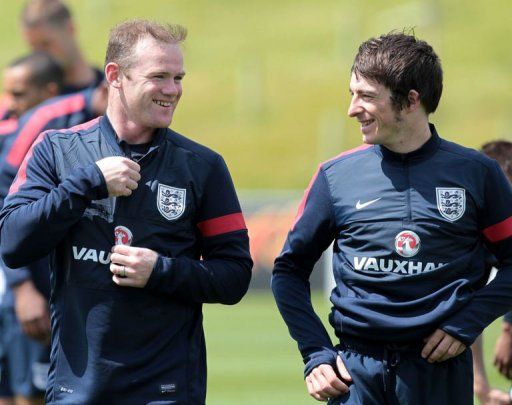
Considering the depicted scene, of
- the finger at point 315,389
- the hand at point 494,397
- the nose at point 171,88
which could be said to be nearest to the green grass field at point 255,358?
the hand at point 494,397

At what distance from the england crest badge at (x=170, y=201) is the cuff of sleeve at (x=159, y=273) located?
201 millimetres

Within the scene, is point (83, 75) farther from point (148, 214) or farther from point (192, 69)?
point (192, 69)

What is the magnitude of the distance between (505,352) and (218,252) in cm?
199

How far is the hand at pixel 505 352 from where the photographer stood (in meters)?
6.72

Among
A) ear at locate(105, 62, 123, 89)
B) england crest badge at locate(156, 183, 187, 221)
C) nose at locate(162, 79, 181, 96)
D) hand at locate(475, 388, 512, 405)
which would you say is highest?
ear at locate(105, 62, 123, 89)

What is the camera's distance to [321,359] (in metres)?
5.40

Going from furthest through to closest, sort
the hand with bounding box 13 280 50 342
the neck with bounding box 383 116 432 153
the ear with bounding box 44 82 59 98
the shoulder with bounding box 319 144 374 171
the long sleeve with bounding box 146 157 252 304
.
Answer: the ear with bounding box 44 82 59 98, the hand with bounding box 13 280 50 342, the shoulder with bounding box 319 144 374 171, the neck with bounding box 383 116 432 153, the long sleeve with bounding box 146 157 252 304

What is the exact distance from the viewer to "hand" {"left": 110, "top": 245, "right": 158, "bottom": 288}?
5191 millimetres

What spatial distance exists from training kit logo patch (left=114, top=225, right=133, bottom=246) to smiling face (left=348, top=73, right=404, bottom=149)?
105 centimetres

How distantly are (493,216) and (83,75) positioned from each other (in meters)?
4.51

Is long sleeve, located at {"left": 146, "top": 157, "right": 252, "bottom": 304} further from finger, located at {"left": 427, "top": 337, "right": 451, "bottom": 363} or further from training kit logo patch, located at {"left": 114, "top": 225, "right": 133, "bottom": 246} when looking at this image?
finger, located at {"left": 427, "top": 337, "right": 451, "bottom": 363}

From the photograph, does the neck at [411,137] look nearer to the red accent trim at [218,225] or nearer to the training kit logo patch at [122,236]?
the red accent trim at [218,225]

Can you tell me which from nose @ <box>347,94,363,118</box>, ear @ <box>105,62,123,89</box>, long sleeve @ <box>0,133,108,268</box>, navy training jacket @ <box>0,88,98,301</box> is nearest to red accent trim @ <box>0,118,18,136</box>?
navy training jacket @ <box>0,88,98,301</box>

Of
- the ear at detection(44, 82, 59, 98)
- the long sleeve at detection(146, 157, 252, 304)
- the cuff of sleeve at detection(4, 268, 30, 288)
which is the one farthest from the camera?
the ear at detection(44, 82, 59, 98)
